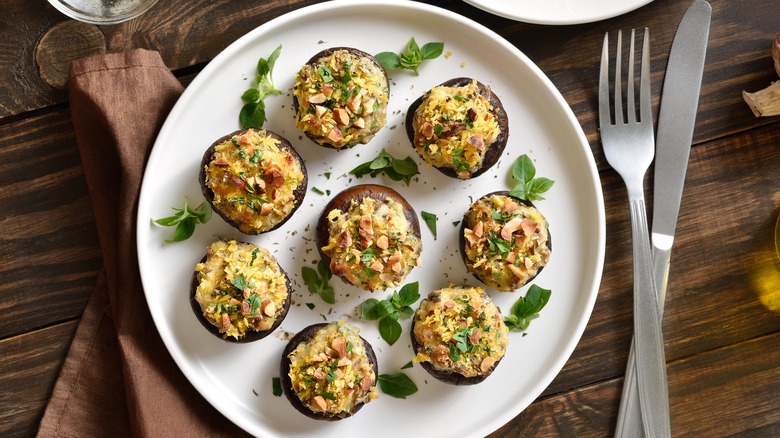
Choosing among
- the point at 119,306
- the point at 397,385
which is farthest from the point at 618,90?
the point at 119,306

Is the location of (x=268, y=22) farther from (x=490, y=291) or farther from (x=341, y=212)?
(x=490, y=291)

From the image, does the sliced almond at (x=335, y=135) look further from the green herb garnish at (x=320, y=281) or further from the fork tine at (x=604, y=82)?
the fork tine at (x=604, y=82)

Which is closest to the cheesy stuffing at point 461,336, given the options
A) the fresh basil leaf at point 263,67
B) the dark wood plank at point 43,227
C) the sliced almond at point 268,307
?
the sliced almond at point 268,307

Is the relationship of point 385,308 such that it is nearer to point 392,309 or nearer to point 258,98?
point 392,309

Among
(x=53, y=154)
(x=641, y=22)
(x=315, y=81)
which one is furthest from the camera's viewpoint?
(x=641, y=22)

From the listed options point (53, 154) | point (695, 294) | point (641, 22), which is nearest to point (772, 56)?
point (641, 22)

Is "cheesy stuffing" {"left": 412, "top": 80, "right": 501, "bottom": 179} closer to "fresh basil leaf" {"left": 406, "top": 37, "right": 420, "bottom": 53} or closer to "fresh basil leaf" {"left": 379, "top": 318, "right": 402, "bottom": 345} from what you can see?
"fresh basil leaf" {"left": 406, "top": 37, "right": 420, "bottom": 53}
